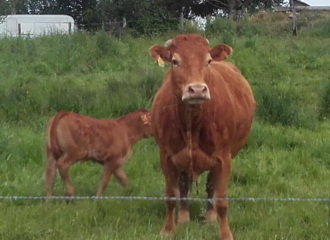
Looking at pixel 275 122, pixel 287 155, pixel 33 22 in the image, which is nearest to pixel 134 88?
pixel 275 122

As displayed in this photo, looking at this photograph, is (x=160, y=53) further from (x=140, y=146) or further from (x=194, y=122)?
(x=140, y=146)

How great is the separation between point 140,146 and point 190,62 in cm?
433

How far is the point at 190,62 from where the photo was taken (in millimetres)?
4863

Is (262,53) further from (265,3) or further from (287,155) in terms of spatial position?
(265,3)

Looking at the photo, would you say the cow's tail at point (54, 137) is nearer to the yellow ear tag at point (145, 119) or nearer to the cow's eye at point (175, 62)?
the yellow ear tag at point (145, 119)

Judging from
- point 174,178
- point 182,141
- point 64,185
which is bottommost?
point 64,185

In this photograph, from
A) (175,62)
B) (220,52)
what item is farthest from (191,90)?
(220,52)

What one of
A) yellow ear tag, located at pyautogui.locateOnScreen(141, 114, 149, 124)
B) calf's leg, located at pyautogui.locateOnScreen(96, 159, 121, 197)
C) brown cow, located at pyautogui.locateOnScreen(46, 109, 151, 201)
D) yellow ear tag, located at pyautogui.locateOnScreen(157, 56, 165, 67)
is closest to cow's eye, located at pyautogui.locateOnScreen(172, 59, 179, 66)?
yellow ear tag, located at pyautogui.locateOnScreen(157, 56, 165, 67)

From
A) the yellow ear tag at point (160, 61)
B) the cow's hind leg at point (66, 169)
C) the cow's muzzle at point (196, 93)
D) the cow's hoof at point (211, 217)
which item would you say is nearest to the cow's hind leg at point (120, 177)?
the cow's hind leg at point (66, 169)

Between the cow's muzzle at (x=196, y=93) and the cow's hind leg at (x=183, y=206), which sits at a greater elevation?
the cow's muzzle at (x=196, y=93)

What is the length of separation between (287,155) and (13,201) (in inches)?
161

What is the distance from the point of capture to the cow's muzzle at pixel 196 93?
4.49 meters

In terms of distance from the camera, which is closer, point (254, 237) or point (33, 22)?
point (254, 237)

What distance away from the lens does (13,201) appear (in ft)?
20.6
